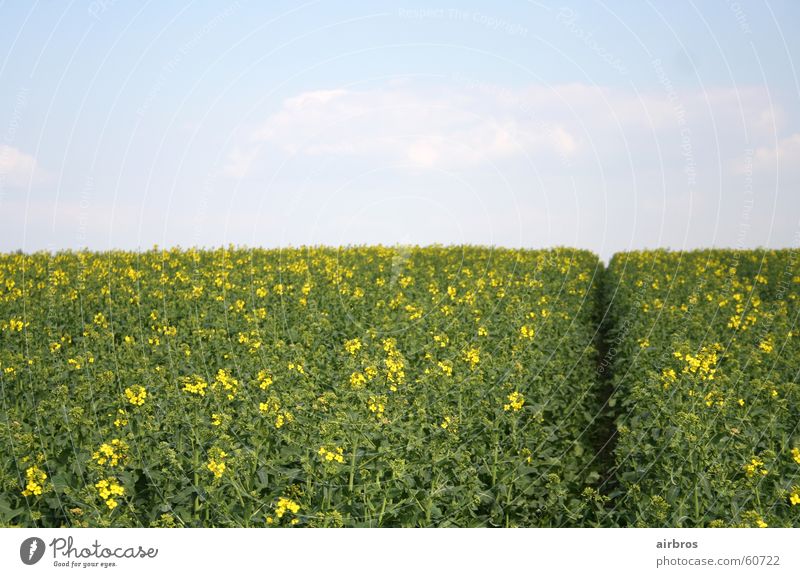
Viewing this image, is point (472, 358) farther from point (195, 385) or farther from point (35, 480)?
point (35, 480)

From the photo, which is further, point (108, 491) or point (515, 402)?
point (515, 402)

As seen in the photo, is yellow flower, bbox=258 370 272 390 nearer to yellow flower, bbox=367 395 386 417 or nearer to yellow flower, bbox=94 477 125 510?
yellow flower, bbox=367 395 386 417

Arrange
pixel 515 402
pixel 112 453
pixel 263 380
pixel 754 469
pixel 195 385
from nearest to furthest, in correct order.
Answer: pixel 112 453 < pixel 754 469 < pixel 195 385 < pixel 263 380 < pixel 515 402

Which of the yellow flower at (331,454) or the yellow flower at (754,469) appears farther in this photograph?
the yellow flower at (754,469)

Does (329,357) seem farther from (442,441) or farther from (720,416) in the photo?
(720,416)

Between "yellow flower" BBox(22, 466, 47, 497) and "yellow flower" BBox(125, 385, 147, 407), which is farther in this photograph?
"yellow flower" BBox(125, 385, 147, 407)

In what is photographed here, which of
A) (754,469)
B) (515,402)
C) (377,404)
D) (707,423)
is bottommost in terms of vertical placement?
(754,469)

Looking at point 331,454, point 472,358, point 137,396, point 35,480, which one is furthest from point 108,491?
point 472,358

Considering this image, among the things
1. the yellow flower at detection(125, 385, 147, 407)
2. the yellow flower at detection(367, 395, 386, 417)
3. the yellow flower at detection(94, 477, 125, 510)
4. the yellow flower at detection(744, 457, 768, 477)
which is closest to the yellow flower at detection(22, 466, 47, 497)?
the yellow flower at detection(94, 477, 125, 510)

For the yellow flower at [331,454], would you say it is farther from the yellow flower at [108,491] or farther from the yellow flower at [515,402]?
the yellow flower at [515,402]

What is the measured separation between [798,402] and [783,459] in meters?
1.85

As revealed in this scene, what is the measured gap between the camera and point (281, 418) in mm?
7672

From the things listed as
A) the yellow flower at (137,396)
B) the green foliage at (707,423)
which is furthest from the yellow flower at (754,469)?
the yellow flower at (137,396)

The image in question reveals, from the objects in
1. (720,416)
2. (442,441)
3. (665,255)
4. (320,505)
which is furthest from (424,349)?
(665,255)
